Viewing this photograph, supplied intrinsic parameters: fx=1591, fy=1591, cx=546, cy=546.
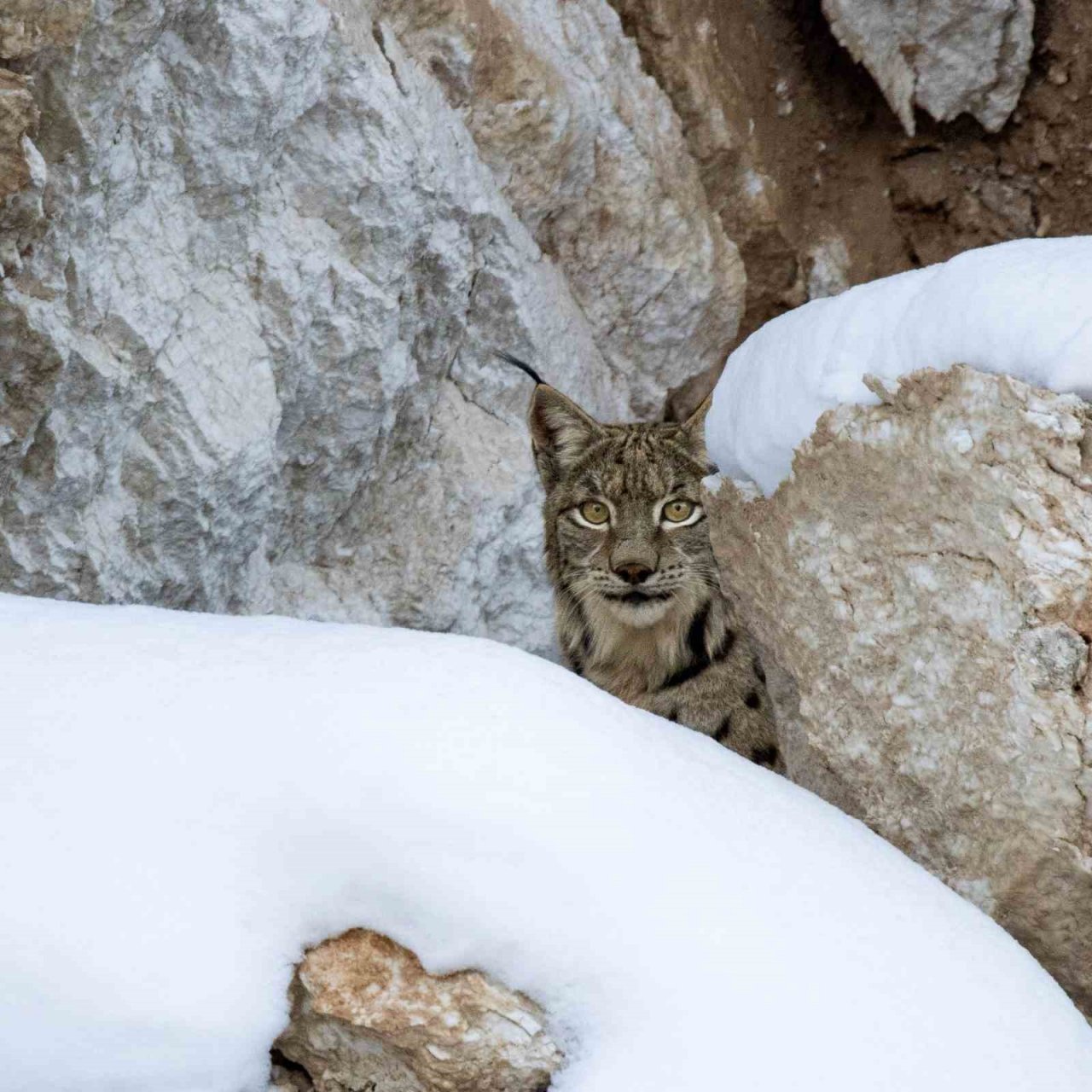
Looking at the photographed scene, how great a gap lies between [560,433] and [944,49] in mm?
2443

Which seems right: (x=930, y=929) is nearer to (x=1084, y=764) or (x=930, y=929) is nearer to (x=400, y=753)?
(x=1084, y=764)

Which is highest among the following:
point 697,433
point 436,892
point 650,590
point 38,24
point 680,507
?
Answer: point 38,24

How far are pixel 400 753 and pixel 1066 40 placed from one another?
4.41m

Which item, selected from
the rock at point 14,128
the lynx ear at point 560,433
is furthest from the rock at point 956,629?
the rock at point 14,128

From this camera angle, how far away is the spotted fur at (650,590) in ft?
13.4

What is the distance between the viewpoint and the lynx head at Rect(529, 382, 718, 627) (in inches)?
163

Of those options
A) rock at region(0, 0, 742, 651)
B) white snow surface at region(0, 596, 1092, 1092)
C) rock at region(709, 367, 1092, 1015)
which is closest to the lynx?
rock at region(0, 0, 742, 651)

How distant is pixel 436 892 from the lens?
236 cm

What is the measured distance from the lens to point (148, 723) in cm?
252

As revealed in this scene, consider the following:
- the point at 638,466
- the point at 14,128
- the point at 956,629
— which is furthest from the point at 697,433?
the point at 14,128

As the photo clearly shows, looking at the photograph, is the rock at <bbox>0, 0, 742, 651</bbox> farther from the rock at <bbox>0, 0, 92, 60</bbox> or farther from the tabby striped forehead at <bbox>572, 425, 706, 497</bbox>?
the tabby striped forehead at <bbox>572, 425, 706, 497</bbox>

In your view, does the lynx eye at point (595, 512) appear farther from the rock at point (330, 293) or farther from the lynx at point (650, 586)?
the rock at point (330, 293)

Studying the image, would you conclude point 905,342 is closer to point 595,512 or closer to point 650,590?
point 650,590

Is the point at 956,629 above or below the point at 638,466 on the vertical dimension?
above
